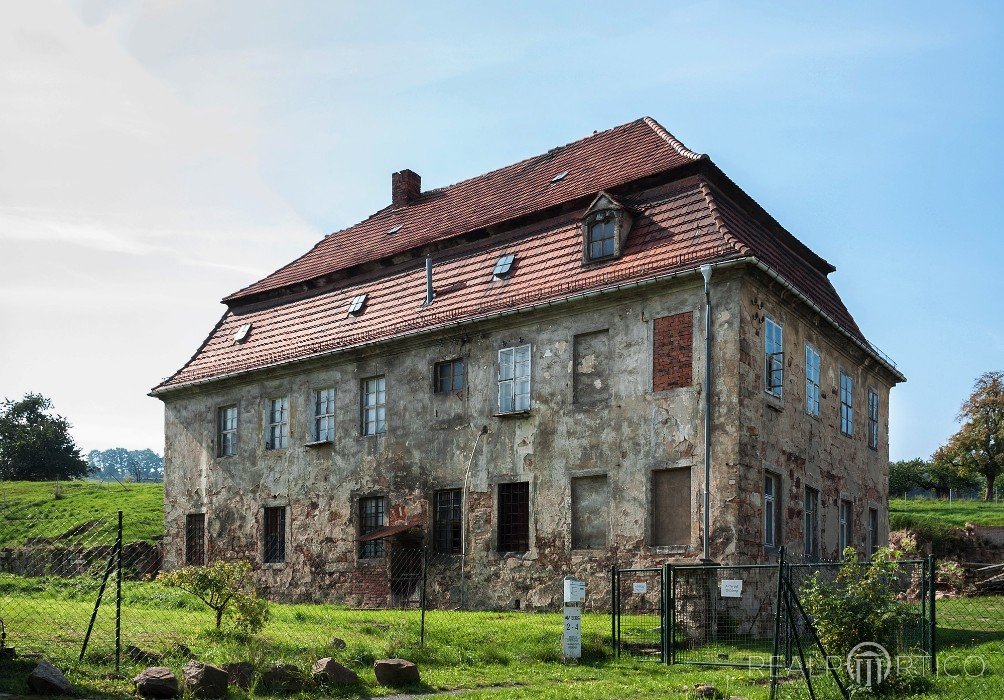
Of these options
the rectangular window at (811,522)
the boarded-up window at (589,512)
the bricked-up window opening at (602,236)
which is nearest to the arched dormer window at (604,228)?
the bricked-up window opening at (602,236)

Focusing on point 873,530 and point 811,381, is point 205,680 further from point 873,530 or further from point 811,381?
point 873,530

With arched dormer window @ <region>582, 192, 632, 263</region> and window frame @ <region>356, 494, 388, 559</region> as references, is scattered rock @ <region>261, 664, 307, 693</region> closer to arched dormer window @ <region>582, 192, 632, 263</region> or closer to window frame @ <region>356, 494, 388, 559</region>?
arched dormer window @ <region>582, 192, 632, 263</region>

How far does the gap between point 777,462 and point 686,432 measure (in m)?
2.36

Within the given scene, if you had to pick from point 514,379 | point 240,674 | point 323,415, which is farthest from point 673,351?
point 240,674

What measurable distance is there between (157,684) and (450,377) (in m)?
14.7

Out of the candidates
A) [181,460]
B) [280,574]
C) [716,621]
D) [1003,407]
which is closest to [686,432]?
[716,621]

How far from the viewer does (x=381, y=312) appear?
27547 mm

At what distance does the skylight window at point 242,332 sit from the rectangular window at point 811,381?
16.9 meters

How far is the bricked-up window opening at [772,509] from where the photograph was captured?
21469 mm

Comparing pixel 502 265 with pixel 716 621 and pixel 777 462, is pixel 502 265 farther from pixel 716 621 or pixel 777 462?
pixel 716 621

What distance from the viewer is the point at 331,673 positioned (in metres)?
12.5

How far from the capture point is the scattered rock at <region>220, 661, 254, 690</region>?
470 inches

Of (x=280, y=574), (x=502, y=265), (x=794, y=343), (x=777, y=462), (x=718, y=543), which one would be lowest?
(x=280, y=574)

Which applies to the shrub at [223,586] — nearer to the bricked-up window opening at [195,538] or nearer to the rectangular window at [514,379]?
the rectangular window at [514,379]
